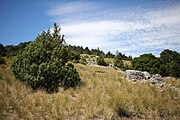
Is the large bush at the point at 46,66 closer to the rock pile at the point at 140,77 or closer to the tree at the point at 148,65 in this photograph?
the rock pile at the point at 140,77

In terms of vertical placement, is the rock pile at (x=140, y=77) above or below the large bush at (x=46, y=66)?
below

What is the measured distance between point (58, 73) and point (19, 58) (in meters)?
3.10

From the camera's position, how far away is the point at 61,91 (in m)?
9.55

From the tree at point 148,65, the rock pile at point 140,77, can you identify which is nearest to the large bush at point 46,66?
the rock pile at point 140,77

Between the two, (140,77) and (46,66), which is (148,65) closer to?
(140,77)

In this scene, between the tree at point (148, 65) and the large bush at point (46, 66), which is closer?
the large bush at point (46, 66)

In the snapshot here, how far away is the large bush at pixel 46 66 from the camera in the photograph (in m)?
10.0

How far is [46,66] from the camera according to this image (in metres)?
10.2

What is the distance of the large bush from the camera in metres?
10.0

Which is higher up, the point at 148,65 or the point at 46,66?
the point at 46,66

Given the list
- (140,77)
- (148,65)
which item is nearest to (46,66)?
(140,77)

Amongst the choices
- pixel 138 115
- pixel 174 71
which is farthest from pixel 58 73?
pixel 174 71

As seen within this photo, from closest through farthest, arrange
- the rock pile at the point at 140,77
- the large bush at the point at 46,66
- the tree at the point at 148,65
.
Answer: the large bush at the point at 46,66 → the rock pile at the point at 140,77 → the tree at the point at 148,65

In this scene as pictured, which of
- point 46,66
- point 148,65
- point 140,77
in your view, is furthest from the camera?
point 148,65
